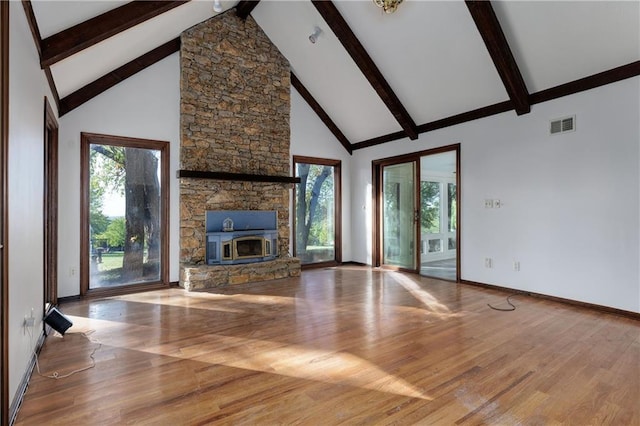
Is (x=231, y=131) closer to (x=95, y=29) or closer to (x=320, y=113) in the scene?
(x=320, y=113)

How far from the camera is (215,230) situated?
17.7ft

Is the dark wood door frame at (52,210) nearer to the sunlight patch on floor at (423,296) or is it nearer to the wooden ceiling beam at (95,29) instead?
the wooden ceiling beam at (95,29)

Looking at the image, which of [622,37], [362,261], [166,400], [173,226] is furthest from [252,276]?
[622,37]

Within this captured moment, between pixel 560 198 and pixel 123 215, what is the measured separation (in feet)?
19.4

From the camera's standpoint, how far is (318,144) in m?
6.83

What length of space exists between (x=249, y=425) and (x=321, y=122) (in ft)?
19.4

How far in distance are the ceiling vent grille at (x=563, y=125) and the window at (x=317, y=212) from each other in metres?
3.88

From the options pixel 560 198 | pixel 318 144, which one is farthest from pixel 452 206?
pixel 318 144

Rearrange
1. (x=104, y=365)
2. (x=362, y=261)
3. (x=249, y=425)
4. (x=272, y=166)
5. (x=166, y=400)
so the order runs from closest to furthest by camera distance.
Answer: (x=249, y=425) → (x=166, y=400) → (x=104, y=365) → (x=272, y=166) → (x=362, y=261)

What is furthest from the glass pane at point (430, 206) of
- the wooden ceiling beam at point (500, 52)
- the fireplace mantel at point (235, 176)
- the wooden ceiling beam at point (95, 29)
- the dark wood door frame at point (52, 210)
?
the dark wood door frame at point (52, 210)

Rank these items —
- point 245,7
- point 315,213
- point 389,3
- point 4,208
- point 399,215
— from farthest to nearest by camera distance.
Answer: point 315,213 → point 399,215 → point 245,7 → point 389,3 → point 4,208

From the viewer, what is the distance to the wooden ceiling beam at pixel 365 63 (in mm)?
4684

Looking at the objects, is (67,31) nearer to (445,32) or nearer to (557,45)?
(445,32)

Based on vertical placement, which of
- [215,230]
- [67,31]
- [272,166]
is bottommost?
[215,230]
